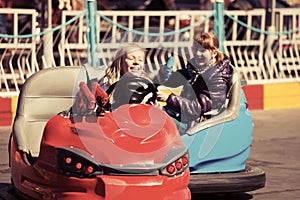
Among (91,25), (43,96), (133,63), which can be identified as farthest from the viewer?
(91,25)

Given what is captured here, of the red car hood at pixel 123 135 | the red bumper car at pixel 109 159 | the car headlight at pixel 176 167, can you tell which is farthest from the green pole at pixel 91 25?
the car headlight at pixel 176 167

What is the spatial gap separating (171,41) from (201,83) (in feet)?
18.2

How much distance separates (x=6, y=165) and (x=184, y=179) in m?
3.17

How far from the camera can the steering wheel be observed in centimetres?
641

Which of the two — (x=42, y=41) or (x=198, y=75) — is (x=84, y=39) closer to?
(x=42, y=41)

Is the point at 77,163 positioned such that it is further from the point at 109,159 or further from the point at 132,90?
the point at 132,90

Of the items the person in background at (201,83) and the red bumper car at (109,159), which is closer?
the red bumper car at (109,159)

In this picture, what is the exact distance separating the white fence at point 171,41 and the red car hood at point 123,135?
16.1 ft

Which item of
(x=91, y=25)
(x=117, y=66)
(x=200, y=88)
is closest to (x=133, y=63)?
(x=117, y=66)

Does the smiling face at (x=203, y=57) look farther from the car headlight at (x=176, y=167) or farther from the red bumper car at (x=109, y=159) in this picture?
the car headlight at (x=176, y=167)

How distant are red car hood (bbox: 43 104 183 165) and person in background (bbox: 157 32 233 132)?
109 centimetres

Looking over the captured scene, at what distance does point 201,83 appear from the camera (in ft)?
24.4

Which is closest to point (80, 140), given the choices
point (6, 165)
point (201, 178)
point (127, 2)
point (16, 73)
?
point (201, 178)

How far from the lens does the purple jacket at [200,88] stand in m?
7.26
